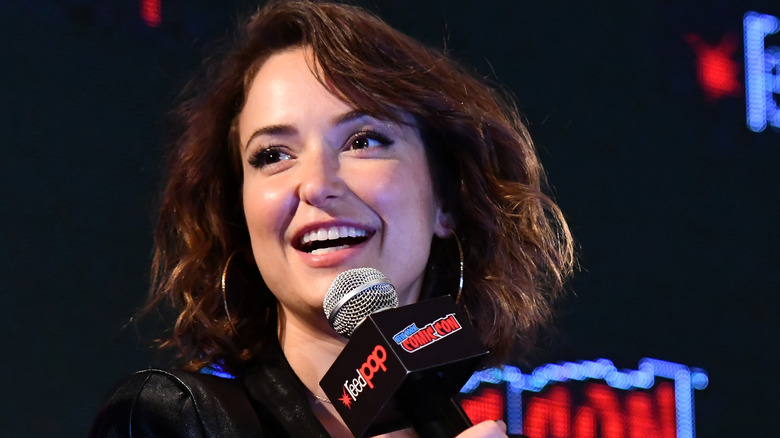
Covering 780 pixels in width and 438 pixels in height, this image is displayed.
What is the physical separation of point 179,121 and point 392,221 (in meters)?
0.65

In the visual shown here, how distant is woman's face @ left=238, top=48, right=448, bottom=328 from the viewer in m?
1.44

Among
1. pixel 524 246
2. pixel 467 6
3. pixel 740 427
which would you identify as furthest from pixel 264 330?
pixel 740 427

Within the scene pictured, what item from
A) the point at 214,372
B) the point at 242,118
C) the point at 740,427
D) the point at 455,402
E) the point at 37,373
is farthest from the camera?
the point at 740,427

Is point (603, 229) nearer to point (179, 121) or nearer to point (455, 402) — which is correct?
point (179, 121)

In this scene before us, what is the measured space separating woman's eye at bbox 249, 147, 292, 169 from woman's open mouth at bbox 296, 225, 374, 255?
0.50ft

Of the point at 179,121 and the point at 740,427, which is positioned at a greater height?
the point at 179,121

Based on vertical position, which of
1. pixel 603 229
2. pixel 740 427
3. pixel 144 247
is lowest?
pixel 740 427

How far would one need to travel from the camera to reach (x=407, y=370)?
975 mm

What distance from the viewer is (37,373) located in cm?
210

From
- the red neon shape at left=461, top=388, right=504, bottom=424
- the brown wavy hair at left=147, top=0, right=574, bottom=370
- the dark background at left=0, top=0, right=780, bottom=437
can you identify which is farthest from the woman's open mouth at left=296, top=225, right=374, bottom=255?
the red neon shape at left=461, top=388, right=504, bottom=424

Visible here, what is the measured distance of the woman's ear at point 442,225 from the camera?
5.54 ft

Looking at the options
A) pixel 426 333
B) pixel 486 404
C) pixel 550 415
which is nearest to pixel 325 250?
pixel 426 333

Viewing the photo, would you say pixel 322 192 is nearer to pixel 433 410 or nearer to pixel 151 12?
pixel 433 410

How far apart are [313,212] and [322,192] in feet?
0.10
